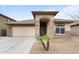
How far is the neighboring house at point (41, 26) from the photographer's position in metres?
11.3

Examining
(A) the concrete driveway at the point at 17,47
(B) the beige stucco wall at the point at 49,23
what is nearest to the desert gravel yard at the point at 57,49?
(A) the concrete driveway at the point at 17,47

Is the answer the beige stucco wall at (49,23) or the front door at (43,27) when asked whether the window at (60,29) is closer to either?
the beige stucco wall at (49,23)

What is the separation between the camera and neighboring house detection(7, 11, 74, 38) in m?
11.3

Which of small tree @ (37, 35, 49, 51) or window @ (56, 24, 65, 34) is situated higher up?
window @ (56, 24, 65, 34)

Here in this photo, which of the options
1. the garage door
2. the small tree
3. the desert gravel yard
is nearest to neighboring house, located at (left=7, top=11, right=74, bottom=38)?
the garage door

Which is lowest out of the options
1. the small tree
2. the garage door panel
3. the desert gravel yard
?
the desert gravel yard

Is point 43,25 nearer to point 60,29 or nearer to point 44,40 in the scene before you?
point 60,29

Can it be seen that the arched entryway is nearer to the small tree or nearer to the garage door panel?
the garage door panel

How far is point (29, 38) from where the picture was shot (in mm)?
11711

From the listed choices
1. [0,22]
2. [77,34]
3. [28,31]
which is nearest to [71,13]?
[77,34]

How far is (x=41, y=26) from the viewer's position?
12156mm

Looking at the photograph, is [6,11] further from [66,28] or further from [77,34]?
[66,28]

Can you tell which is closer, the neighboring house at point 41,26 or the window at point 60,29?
the neighboring house at point 41,26

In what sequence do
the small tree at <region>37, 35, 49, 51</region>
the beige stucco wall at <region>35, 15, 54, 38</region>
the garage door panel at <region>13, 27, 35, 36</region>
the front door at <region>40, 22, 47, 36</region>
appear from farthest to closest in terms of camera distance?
the garage door panel at <region>13, 27, 35, 36</region>, the front door at <region>40, 22, 47, 36</region>, the beige stucco wall at <region>35, 15, 54, 38</region>, the small tree at <region>37, 35, 49, 51</region>
